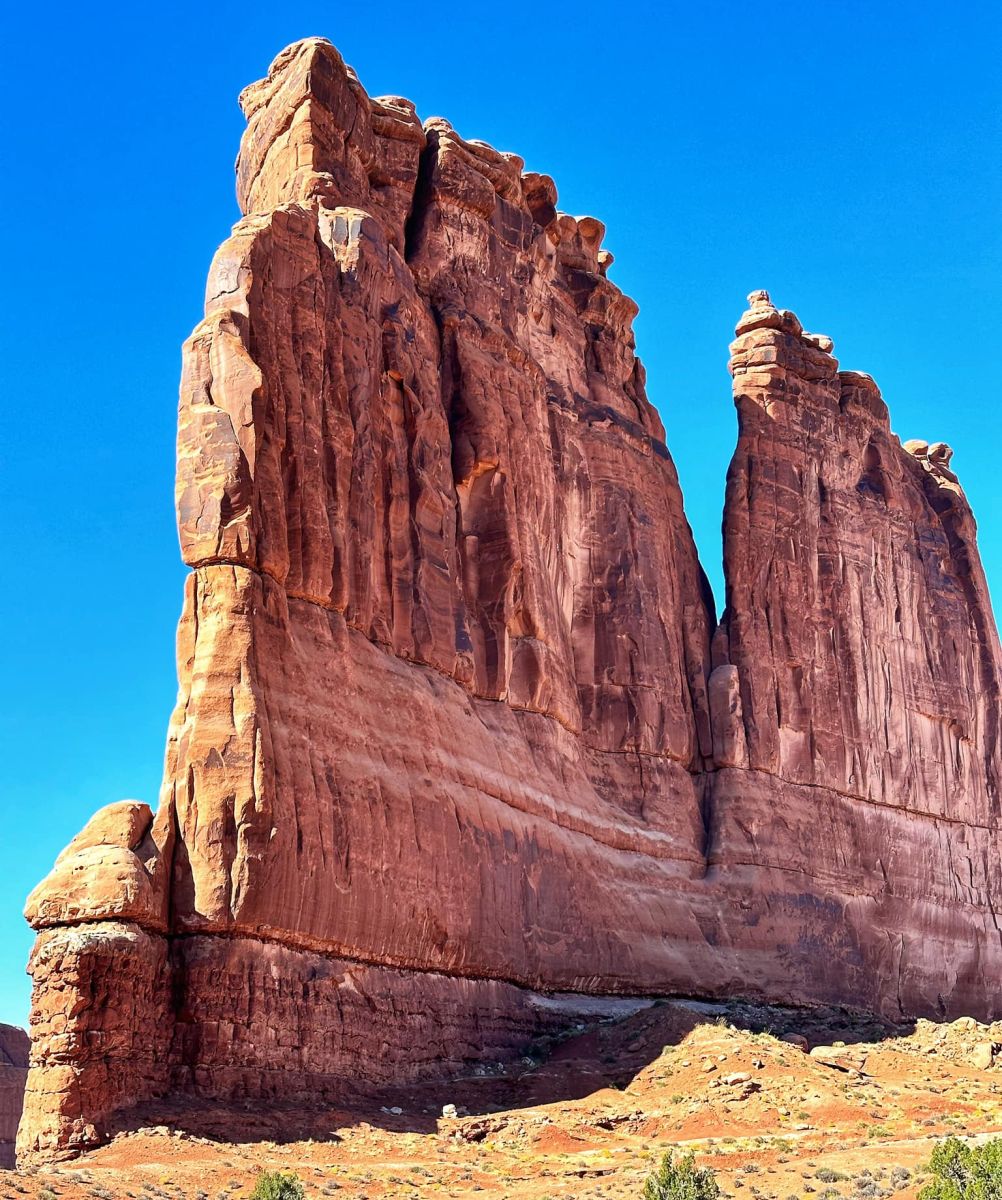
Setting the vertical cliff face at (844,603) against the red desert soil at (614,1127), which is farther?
the vertical cliff face at (844,603)

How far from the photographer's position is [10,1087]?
54.1m

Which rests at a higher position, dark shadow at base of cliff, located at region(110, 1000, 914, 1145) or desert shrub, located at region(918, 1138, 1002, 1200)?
dark shadow at base of cliff, located at region(110, 1000, 914, 1145)

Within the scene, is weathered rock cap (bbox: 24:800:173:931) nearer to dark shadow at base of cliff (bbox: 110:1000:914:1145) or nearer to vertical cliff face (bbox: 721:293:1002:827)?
dark shadow at base of cliff (bbox: 110:1000:914:1145)

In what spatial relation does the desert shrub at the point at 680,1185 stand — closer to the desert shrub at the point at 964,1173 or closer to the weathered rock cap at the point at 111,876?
the desert shrub at the point at 964,1173

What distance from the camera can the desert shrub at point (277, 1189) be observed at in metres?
22.8

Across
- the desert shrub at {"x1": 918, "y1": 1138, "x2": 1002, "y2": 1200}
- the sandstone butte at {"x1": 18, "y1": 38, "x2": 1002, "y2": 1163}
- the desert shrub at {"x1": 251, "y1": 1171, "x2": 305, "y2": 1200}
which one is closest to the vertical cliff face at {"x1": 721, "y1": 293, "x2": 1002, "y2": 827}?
the sandstone butte at {"x1": 18, "y1": 38, "x2": 1002, "y2": 1163}

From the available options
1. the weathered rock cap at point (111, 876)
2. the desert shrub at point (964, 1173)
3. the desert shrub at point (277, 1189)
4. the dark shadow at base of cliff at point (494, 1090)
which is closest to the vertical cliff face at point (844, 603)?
the dark shadow at base of cliff at point (494, 1090)

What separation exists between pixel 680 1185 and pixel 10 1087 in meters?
36.6

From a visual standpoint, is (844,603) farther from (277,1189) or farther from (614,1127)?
(277,1189)

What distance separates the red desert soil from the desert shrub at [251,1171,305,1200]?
1555 millimetres

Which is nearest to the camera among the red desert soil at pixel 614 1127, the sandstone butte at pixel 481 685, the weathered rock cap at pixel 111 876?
the red desert soil at pixel 614 1127

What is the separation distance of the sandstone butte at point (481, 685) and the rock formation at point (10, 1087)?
2138 centimetres

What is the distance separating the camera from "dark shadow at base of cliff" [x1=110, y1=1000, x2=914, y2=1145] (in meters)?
28.4

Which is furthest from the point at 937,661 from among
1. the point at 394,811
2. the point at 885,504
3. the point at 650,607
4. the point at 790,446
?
the point at 394,811
